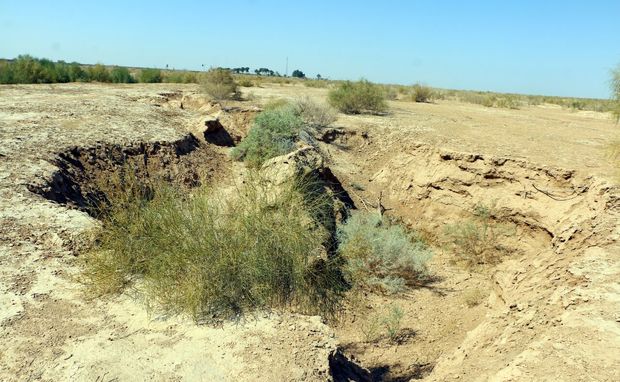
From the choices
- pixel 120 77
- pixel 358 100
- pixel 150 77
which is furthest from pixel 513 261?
pixel 150 77

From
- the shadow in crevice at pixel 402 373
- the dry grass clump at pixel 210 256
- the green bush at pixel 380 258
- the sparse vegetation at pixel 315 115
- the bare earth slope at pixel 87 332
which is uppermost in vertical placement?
the sparse vegetation at pixel 315 115

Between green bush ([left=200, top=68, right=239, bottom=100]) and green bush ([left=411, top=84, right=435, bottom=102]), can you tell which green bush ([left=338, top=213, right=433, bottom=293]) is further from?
green bush ([left=411, top=84, right=435, bottom=102])

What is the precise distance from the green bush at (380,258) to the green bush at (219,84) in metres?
12.2

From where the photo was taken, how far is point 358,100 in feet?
60.2

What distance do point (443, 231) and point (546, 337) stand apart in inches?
254

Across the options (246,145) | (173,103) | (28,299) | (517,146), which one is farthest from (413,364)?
(173,103)

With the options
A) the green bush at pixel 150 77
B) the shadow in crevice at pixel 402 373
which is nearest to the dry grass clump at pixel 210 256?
the shadow in crevice at pixel 402 373

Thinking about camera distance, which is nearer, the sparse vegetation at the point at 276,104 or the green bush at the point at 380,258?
the green bush at the point at 380,258

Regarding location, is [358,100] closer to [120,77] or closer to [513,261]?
[513,261]

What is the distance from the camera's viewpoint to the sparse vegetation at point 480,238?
34.1 feet

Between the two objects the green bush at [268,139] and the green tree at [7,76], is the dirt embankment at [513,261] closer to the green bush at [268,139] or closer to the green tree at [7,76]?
the green bush at [268,139]

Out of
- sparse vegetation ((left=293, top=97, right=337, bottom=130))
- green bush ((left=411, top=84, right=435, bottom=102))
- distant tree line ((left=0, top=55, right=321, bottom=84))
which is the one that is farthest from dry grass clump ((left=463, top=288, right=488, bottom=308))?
green bush ((left=411, top=84, right=435, bottom=102))

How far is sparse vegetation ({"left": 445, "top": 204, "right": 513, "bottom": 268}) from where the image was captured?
34.1ft

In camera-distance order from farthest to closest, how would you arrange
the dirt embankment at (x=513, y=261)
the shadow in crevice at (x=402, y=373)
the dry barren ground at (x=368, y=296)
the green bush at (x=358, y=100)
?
the green bush at (x=358, y=100), the shadow in crevice at (x=402, y=373), the dirt embankment at (x=513, y=261), the dry barren ground at (x=368, y=296)
